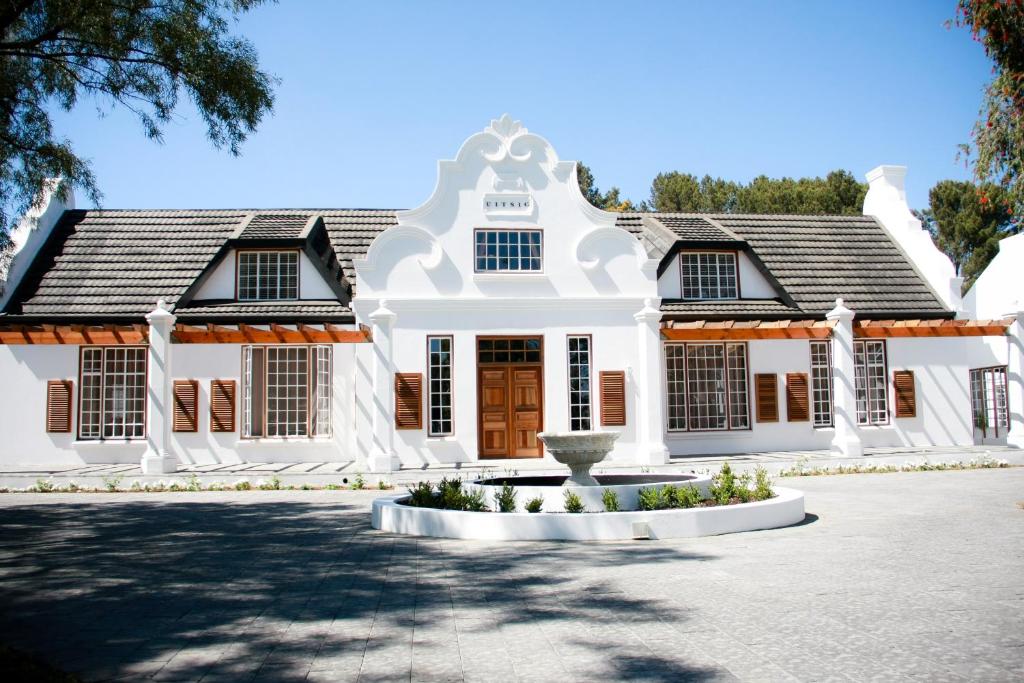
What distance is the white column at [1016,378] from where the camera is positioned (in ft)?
69.9

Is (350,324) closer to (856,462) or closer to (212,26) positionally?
(212,26)

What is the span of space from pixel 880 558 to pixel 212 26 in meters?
10.3

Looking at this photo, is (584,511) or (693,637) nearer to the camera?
(693,637)

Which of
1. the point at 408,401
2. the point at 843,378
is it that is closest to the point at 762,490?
the point at 408,401

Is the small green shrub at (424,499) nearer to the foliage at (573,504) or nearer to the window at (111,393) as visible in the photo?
the foliage at (573,504)

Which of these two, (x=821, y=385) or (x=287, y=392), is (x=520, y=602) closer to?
(x=287, y=392)

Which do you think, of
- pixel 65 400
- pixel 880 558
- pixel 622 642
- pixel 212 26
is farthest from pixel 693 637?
pixel 65 400

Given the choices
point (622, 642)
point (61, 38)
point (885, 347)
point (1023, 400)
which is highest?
point (61, 38)

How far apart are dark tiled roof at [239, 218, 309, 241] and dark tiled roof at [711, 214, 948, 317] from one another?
12.8 m

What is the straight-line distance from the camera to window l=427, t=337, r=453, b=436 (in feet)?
65.6

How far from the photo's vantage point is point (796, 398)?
22.2 m

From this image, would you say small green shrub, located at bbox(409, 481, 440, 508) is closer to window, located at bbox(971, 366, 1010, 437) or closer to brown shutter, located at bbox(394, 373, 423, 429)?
brown shutter, located at bbox(394, 373, 423, 429)

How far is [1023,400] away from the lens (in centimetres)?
2136

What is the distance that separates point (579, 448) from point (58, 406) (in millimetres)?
14912
